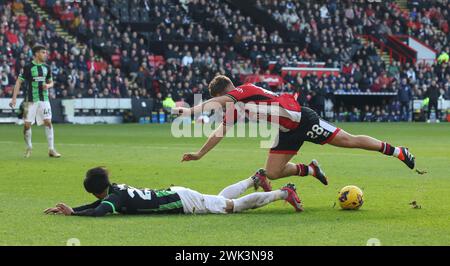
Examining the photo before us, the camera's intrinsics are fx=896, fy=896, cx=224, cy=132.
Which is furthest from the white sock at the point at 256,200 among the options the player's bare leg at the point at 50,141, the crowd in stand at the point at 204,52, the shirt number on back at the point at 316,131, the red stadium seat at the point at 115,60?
the red stadium seat at the point at 115,60

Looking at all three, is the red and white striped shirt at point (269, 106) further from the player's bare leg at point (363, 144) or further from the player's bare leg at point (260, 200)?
the player's bare leg at point (260, 200)

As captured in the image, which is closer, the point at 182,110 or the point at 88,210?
the point at 88,210

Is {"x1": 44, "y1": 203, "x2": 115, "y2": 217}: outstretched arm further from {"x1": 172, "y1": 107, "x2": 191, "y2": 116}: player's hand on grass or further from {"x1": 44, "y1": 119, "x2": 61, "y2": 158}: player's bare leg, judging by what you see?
{"x1": 44, "y1": 119, "x2": 61, "y2": 158}: player's bare leg

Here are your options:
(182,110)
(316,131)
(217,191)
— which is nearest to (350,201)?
(316,131)

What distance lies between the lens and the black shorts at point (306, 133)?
38.1 ft

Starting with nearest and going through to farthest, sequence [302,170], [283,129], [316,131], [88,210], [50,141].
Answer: [88,210] < [316,131] < [283,129] < [302,170] < [50,141]

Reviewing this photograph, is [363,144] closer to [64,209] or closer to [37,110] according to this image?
[64,209]

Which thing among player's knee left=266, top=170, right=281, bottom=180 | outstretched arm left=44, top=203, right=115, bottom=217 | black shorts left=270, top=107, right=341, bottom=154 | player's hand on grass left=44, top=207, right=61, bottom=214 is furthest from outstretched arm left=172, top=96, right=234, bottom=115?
player's hand on grass left=44, top=207, right=61, bottom=214

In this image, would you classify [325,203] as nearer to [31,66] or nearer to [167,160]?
[167,160]

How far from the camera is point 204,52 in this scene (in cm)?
4916

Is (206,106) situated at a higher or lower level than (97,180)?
higher

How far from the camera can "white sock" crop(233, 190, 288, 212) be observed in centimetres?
1056

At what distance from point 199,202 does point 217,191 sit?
262 cm
